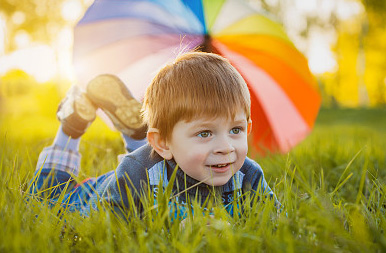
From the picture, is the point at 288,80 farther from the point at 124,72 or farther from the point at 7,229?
the point at 7,229

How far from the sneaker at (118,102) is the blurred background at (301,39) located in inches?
267

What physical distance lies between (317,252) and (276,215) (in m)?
0.31

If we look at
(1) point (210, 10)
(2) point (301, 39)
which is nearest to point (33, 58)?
(1) point (210, 10)

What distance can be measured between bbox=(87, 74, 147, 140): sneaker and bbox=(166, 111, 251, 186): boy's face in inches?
36.4

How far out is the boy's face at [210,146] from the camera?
1.58 m

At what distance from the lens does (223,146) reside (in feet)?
5.14

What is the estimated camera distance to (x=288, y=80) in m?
3.31

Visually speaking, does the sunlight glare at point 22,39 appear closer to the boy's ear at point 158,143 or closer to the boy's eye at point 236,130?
the boy's ear at point 158,143

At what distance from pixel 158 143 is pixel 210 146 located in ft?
0.96

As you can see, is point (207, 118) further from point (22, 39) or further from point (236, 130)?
point (22, 39)

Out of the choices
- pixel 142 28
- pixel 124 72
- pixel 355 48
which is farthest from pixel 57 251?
pixel 355 48

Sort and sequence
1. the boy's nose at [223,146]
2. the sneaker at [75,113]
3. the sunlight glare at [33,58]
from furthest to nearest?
the sunlight glare at [33,58], the sneaker at [75,113], the boy's nose at [223,146]

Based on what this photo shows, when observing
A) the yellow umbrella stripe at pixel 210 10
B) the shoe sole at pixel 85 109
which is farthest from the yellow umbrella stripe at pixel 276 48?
the shoe sole at pixel 85 109

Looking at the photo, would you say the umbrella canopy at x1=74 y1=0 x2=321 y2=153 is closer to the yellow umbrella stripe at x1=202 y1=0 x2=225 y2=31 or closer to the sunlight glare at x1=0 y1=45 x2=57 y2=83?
the yellow umbrella stripe at x1=202 y1=0 x2=225 y2=31
